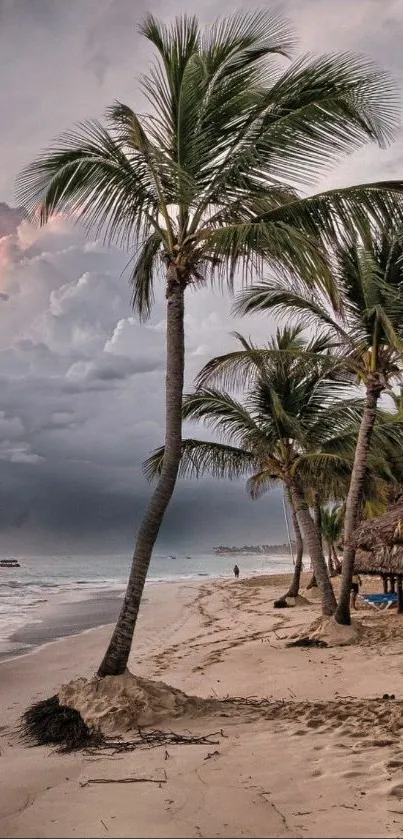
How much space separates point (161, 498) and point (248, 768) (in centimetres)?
326

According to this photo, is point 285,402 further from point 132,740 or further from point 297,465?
point 132,740

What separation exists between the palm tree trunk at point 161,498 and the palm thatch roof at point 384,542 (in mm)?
7950

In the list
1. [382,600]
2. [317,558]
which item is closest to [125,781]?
[317,558]

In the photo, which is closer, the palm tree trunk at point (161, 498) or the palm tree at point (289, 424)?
the palm tree trunk at point (161, 498)

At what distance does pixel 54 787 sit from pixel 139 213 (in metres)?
6.31

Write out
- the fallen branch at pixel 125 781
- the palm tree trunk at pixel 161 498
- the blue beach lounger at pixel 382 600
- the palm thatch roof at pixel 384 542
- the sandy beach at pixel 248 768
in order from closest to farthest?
the sandy beach at pixel 248 768 → the fallen branch at pixel 125 781 → the palm tree trunk at pixel 161 498 → the palm thatch roof at pixel 384 542 → the blue beach lounger at pixel 382 600

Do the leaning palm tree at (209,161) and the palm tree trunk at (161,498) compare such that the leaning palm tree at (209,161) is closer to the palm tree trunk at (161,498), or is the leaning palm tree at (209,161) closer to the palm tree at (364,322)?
the palm tree trunk at (161,498)

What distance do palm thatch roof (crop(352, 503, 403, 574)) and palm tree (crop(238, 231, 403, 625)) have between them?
238 centimetres

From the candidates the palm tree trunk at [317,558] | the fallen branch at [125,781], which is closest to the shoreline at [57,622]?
the palm tree trunk at [317,558]

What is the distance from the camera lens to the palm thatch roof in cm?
1422

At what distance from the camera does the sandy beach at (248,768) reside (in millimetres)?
3168

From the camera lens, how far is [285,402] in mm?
15156

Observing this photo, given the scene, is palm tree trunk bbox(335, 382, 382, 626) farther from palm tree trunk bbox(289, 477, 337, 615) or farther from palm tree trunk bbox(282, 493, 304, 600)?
palm tree trunk bbox(282, 493, 304, 600)

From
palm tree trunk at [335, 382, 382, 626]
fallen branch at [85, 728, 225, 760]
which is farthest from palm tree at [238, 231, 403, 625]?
fallen branch at [85, 728, 225, 760]
